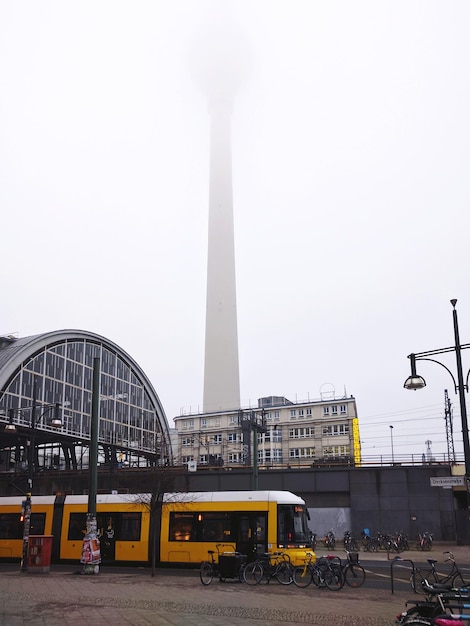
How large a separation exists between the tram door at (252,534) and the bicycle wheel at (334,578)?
4.98 meters

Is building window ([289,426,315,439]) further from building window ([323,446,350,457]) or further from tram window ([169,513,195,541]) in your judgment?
tram window ([169,513,195,541])

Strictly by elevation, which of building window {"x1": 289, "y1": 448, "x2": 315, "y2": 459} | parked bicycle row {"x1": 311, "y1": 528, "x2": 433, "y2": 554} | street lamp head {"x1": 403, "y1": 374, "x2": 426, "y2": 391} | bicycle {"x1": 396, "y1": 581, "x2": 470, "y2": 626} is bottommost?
parked bicycle row {"x1": 311, "y1": 528, "x2": 433, "y2": 554}

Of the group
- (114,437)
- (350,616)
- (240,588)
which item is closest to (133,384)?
(114,437)

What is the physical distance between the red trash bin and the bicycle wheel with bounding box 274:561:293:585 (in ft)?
30.7

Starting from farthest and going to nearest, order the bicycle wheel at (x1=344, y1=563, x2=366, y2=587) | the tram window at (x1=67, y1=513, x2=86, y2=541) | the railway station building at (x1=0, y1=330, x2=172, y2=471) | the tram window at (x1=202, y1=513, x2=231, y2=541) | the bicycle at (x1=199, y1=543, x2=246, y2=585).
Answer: the railway station building at (x1=0, y1=330, x2=172, y2=471) < the tram window at (x1=67, y1=513, x2=86, y2=541) < the tram window at (x1=202, y1=513, x2=231, y2=541) < the bicycle at (x1=199, y1=543, x2=246, y2=585) < the bicycle wheel at (x1=344, y1=563, x2=366, y2=587)

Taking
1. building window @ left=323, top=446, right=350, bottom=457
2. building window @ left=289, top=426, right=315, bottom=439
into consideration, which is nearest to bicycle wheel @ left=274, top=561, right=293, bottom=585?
building window @ left=323, top=446, right=350, bottom=457

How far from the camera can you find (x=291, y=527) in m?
23.8

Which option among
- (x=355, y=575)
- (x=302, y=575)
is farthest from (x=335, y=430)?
(x=355, y=575)

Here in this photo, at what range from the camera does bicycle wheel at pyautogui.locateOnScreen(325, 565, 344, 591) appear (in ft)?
61.9

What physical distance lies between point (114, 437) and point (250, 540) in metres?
50.6

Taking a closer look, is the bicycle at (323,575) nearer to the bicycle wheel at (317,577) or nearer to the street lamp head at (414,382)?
the bicycle wheel at (317,577)

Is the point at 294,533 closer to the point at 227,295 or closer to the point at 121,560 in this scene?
the point at 121,560

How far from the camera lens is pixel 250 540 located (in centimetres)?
2428

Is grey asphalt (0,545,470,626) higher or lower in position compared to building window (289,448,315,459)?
lower
